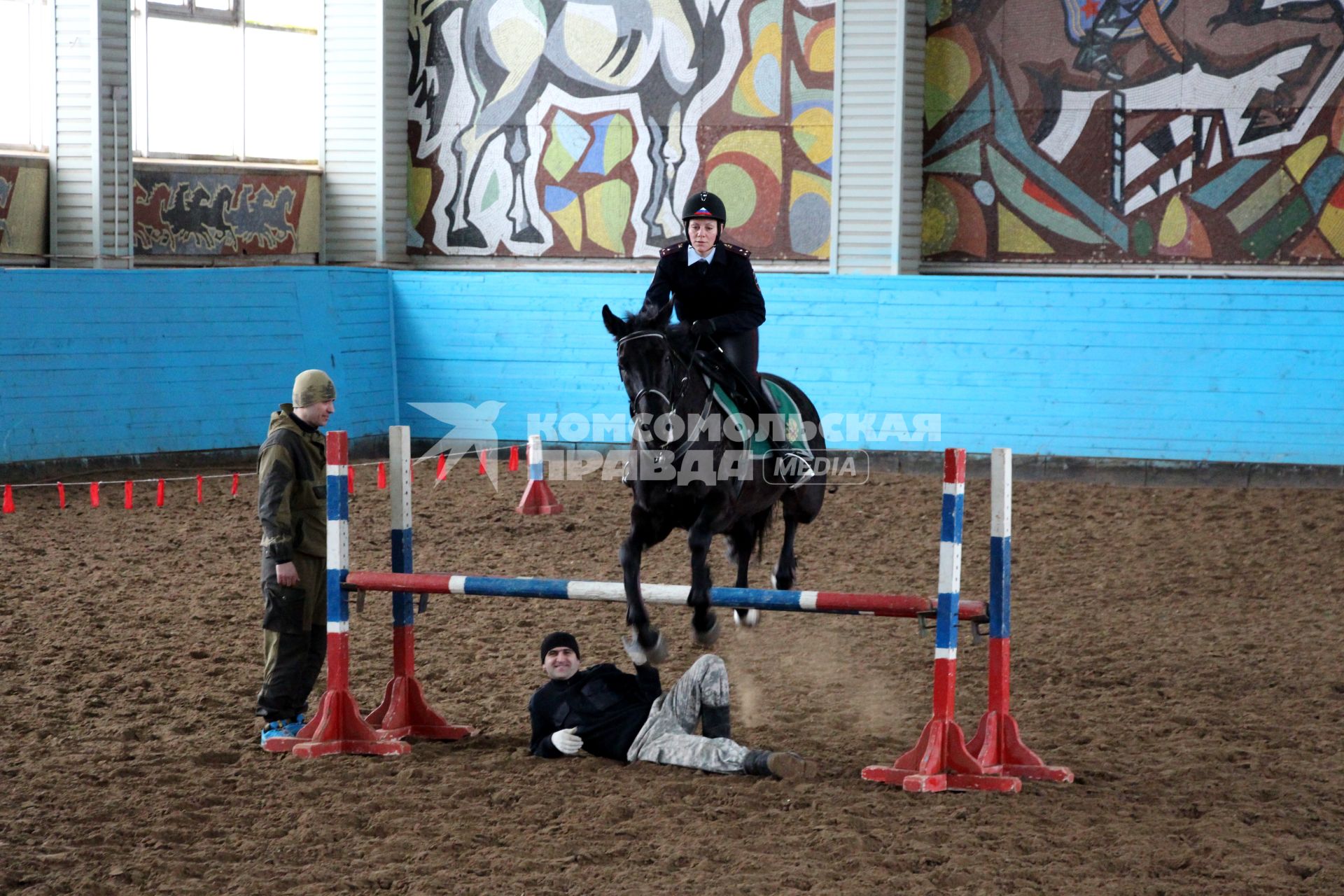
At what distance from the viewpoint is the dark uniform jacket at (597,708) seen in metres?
6.15

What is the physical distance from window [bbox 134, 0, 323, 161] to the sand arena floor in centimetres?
664

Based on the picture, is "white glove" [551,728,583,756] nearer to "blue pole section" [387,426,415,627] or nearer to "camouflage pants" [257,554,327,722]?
"blue pole section" [387,426,415,627]

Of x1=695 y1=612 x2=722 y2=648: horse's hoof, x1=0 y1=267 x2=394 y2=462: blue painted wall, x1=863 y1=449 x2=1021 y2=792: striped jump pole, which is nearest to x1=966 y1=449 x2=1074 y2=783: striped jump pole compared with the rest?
x1=863 y1=449 x2=1021 y2=792: striped jump pole

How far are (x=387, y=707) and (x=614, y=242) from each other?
1160cm

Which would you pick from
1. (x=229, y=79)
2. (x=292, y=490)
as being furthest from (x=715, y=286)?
(x=229, y=79)

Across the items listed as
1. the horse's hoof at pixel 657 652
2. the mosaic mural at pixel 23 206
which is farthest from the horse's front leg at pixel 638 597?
the mosaic mural at pixel 23 206

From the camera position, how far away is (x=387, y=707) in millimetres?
6648

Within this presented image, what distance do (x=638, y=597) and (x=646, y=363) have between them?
95 centimetres

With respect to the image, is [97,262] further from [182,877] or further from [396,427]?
[182,877]

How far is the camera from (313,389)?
21.3 ft

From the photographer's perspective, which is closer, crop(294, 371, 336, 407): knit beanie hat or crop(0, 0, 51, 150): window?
crop(294, 371, 336, 407): knit beanie hat

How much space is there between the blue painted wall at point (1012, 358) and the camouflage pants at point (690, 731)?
8775 mm

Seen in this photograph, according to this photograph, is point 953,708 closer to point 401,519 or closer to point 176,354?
point 401,519

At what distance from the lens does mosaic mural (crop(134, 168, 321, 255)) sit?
646 inches
